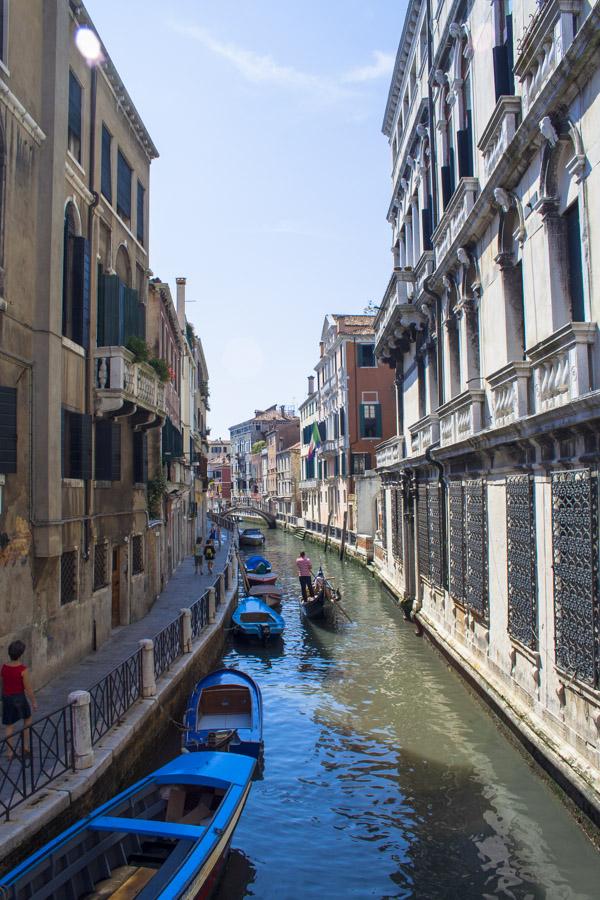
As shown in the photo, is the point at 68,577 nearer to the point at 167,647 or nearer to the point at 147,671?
the point at 167,647

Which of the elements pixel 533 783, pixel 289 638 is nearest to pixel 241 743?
pixel 533 783

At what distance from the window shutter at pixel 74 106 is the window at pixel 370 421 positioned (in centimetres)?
2610

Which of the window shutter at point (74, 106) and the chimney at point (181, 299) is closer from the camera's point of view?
the window shutter at point (74, 106)

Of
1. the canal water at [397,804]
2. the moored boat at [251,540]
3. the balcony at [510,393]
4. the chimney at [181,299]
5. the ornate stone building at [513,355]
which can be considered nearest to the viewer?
the canal water at [397,804]

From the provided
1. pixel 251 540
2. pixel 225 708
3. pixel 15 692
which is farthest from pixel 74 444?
pixel 251 540

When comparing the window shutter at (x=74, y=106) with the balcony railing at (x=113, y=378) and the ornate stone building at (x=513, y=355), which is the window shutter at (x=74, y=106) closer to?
the balcony railing at (x=113, y=378)

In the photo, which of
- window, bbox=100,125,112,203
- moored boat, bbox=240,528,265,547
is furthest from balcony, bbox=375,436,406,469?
moored boat, bbox=240,528,265,547

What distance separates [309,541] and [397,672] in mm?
32642

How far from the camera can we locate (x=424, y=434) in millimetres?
15266

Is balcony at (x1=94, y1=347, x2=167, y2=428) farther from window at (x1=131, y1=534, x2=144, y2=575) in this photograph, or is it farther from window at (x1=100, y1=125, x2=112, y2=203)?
window at (x1=131, y1=534, x2=144, y2=575)

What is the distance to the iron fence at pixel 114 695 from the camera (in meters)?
7.77

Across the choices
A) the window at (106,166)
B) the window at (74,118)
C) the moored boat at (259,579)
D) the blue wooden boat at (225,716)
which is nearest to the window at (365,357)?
the moored boat at (259,579)

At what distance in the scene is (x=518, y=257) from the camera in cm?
961

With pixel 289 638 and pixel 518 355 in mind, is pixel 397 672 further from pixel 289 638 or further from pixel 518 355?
pixel 518 355
